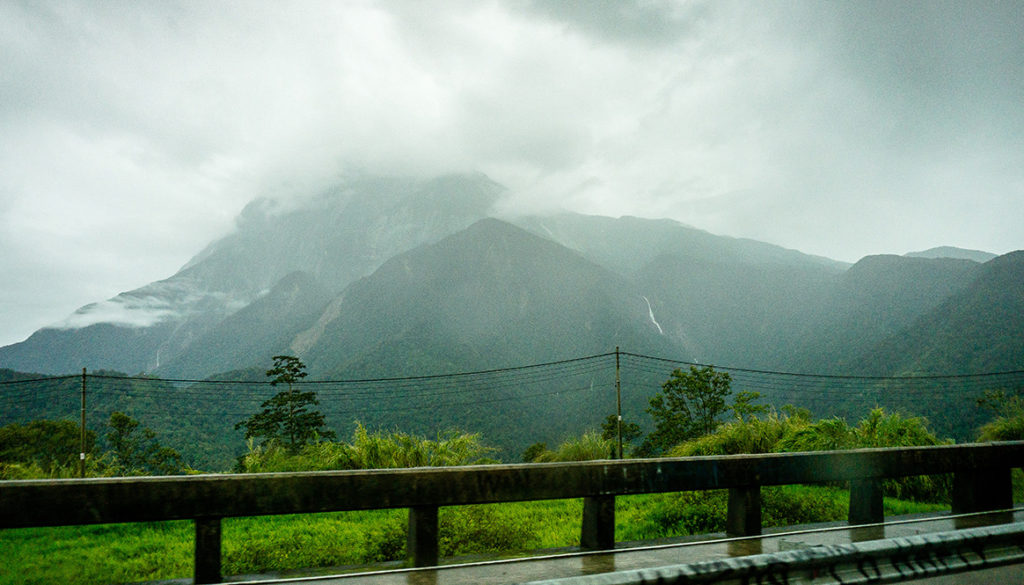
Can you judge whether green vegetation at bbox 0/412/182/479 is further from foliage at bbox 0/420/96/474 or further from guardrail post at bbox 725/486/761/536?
guardrail post at bbox 725/486/761/536

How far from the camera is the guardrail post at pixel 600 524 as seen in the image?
4.06 m

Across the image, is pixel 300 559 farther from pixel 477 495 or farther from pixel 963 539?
pixel 963 539

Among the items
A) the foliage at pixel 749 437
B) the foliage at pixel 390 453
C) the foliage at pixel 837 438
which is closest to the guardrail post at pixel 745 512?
the foliage at pixel 837 438

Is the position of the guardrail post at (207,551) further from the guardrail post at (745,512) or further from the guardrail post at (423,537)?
the guardrail post at (745,512)

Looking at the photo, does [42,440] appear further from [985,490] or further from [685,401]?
[985,490]

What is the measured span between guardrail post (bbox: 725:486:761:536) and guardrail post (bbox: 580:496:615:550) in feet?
3.24

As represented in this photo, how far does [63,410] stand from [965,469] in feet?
447

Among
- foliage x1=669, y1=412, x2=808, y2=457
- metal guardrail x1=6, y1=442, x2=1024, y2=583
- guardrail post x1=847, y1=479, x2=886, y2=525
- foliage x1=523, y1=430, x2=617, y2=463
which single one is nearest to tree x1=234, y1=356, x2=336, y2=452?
foliage x1=523, y1=430, x2=617, y2=463

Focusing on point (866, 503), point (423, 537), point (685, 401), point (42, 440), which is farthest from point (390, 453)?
point (42, 440)

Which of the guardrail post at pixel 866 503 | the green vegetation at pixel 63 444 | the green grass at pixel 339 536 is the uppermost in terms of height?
the guardrail post at pixel 866 503

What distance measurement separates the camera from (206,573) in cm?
347

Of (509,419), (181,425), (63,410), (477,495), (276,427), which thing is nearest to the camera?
(477,495)

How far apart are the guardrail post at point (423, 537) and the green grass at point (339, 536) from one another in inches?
28.6

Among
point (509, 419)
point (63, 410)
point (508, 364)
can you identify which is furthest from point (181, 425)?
point (508, 364)
